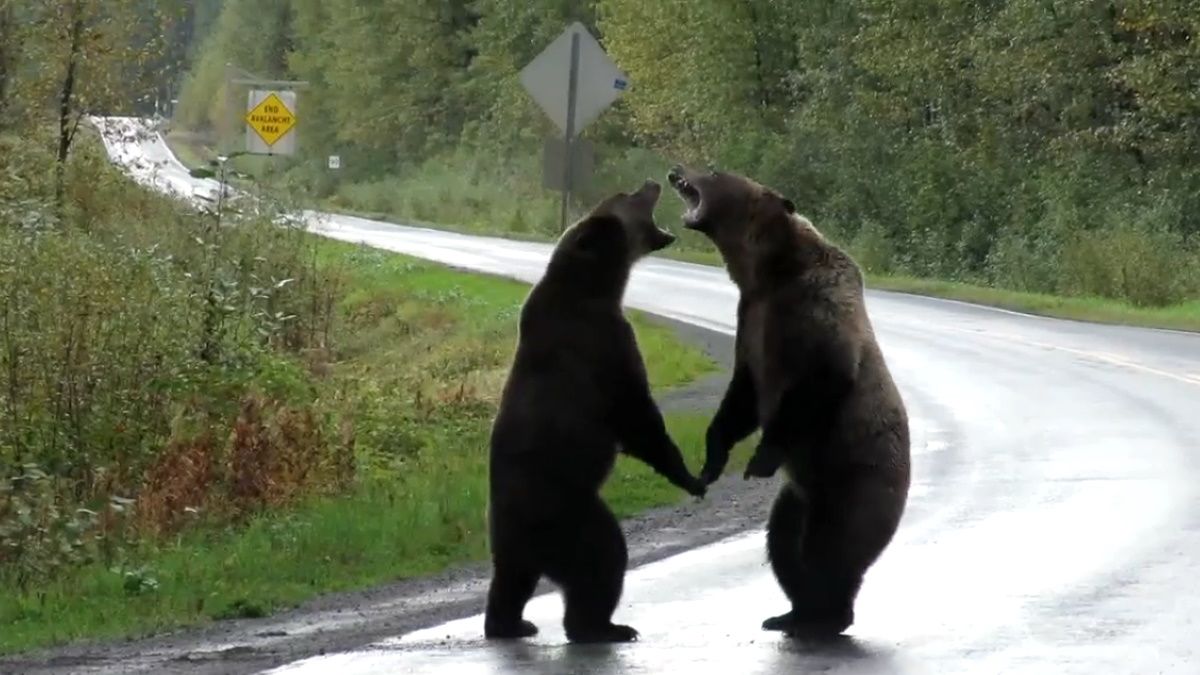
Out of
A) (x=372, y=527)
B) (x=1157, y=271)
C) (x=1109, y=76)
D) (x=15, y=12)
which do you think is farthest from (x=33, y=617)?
(x=1109, y=76)

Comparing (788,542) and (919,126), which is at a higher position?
(919,126)

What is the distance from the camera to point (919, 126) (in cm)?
5425

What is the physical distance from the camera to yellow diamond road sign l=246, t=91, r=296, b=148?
129ft

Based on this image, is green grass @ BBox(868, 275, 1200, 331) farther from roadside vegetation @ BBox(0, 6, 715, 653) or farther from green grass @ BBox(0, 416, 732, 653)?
green grass @ BBox(0, 416, 732, 653)

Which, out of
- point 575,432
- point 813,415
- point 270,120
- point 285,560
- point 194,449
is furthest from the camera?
point 270,120

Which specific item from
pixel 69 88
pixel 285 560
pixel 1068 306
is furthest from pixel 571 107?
pixel 1068 306

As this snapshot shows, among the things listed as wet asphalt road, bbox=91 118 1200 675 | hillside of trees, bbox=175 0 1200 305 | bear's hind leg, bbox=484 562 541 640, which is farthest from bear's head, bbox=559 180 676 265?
hillside of trees, bbox=175 0 1200 305

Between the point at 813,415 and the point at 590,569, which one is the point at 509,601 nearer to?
the point at 590,569

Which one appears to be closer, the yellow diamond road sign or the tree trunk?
the tree trunk

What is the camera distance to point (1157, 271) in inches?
1486

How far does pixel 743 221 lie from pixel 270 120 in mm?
31786

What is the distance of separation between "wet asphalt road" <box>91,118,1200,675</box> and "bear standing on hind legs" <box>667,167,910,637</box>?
0.39 m

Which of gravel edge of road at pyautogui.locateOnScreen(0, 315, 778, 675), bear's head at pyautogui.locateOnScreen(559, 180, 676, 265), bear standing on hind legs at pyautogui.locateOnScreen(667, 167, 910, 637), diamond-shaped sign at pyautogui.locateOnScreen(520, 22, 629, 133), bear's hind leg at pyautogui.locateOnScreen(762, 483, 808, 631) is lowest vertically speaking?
gravel edge of road at pyautogui.locateOnScreen(0, 315, 778, 675)

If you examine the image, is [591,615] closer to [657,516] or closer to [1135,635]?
[1135,635]
